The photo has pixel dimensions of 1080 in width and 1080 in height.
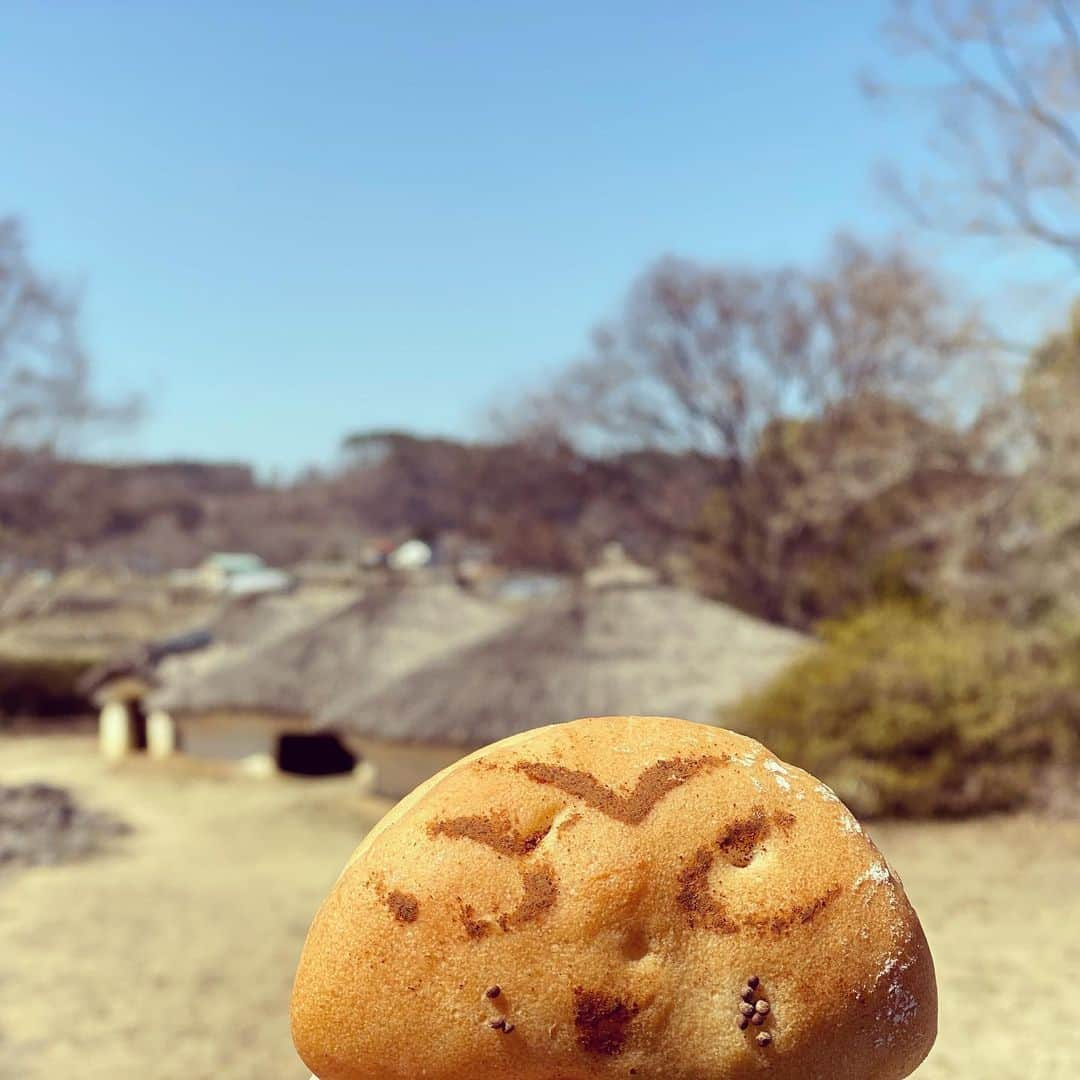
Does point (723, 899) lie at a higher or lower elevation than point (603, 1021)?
higher

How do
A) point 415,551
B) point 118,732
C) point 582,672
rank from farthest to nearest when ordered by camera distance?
point 415,551
point 118,732
point 582,672

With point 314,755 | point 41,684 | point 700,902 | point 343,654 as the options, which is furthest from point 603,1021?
point 41,684

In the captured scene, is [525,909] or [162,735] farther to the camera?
[162,735]

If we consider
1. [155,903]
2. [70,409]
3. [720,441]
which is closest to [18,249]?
[70,409]

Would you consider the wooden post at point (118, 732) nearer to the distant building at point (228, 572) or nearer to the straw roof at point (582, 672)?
the straw roof at point (582, 672)

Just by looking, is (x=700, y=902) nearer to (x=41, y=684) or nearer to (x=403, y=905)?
(x=403, y=905)

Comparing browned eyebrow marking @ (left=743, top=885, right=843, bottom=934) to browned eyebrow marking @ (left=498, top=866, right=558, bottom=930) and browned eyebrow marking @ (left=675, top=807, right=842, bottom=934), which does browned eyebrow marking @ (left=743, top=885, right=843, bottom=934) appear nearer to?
browned eyebrow marking @ (left=675, top=807, right=842, bottom=934)

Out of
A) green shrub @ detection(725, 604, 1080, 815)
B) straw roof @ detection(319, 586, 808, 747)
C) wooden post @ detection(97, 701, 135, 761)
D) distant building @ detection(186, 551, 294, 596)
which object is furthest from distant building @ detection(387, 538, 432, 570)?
green shrub @ detection(725, 604, 1080, 815)
